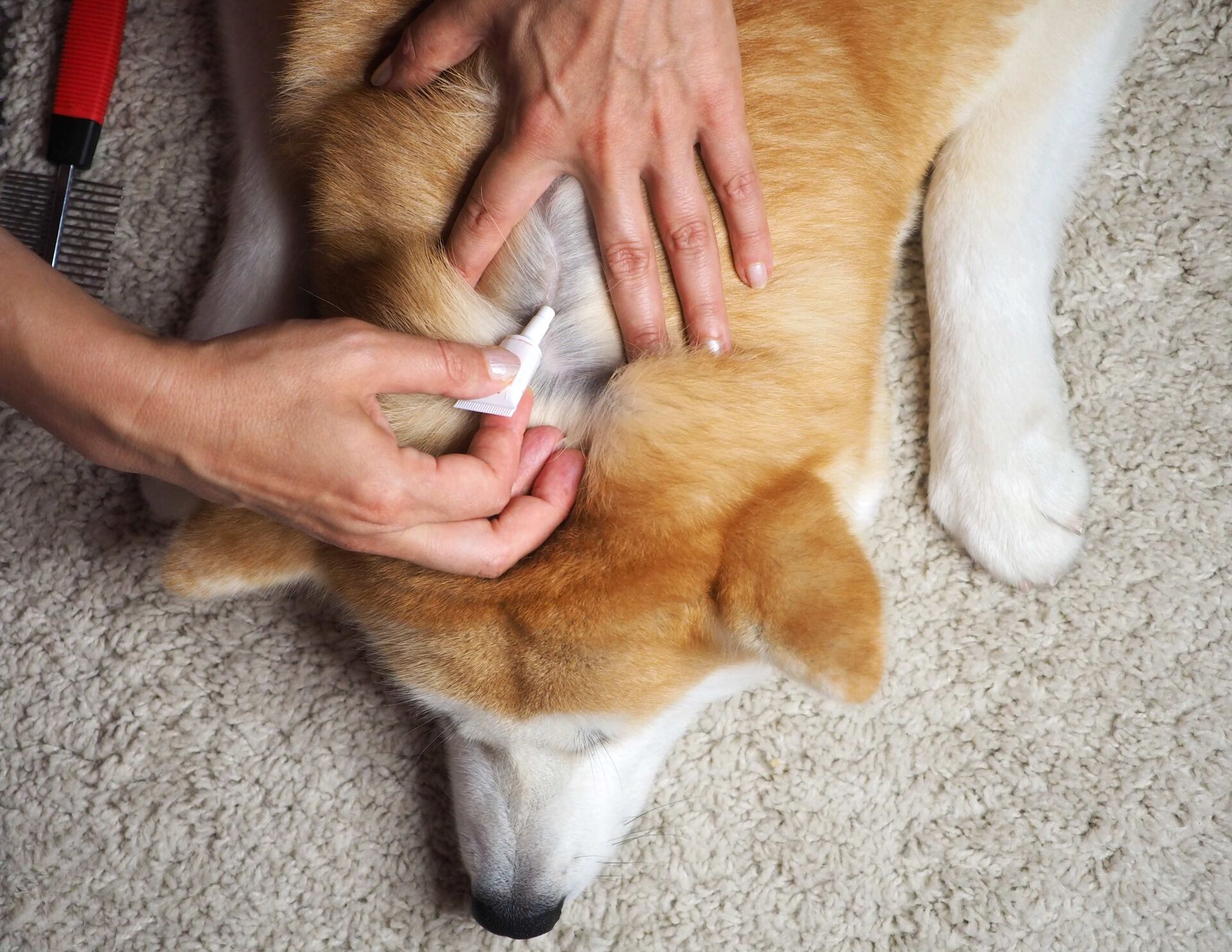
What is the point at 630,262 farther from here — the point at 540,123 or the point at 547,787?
the point at 547,787

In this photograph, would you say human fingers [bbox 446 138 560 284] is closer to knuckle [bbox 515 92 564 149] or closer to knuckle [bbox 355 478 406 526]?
knuckle [bbox 515 92 564 149]

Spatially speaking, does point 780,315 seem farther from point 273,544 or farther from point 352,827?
point 352,827

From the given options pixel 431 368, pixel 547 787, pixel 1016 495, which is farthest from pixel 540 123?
pixel 1016 495

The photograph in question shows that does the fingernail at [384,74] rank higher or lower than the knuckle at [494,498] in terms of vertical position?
higher

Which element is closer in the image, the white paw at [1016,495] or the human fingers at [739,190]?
the human fingers at [739,190]

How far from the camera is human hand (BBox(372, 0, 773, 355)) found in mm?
1014

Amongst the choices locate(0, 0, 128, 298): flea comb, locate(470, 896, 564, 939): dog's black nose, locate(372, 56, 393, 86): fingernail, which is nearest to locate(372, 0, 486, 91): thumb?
locate(372, 56, 393, 86): fingernail

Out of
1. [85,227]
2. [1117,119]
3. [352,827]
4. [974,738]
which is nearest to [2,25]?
[85,227]

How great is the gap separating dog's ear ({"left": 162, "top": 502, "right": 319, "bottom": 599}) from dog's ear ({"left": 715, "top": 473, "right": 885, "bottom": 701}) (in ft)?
1.61

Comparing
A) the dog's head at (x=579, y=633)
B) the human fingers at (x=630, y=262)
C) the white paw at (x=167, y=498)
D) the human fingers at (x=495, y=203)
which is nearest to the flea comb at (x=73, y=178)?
the white paw at (x=167, y=498)

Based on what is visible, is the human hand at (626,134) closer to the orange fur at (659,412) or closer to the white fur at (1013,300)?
the orange fur at (659,412)

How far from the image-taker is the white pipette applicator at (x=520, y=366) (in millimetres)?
958

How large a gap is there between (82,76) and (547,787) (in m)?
1.37

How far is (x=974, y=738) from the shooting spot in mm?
1510
